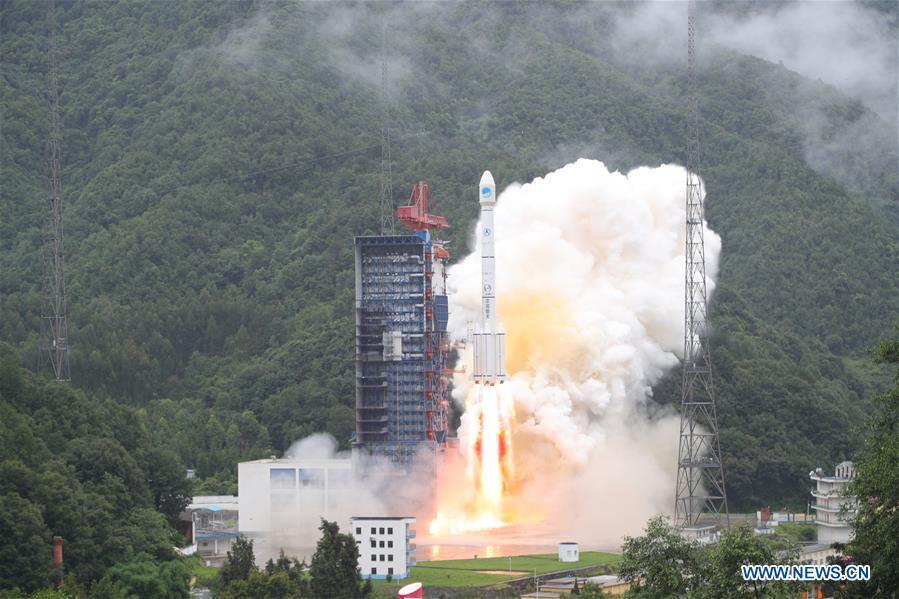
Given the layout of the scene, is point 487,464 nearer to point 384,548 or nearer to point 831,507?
point 384,548

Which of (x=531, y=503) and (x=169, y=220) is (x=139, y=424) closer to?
(x=531, y=503)

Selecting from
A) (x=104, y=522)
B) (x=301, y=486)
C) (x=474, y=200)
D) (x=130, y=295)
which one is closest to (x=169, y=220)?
(x=130, y=295)

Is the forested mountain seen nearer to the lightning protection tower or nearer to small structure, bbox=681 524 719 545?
the lightning protection tower

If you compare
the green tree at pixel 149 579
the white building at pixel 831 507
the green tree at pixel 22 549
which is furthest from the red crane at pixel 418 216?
the green tree at pixel 22 549

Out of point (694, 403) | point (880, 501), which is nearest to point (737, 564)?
point (880, 501)

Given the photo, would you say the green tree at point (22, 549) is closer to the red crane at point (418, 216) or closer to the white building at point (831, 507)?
the red crane at point (418, 216)

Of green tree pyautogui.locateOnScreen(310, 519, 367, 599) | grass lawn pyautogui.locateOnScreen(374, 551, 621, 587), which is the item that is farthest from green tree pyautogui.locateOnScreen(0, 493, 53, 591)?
grass lawn pyautogui.locateOnScreen(374, 551, 621, 587)
